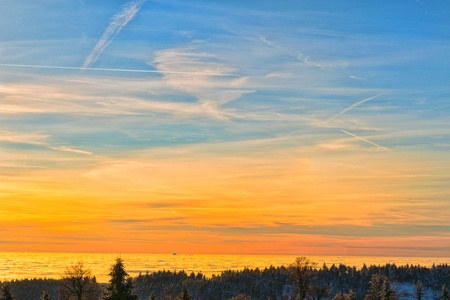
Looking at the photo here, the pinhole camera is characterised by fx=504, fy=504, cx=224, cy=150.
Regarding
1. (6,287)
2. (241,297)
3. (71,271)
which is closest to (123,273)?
(6,287)

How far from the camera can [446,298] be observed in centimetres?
11194

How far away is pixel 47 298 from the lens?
94.2 meters

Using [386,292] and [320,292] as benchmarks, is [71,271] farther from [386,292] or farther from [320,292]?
[320,292]

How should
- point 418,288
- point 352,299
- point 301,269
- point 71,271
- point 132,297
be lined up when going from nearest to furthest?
point 132,297
point 71,271
point 301,269
point 352,299
point 418,288

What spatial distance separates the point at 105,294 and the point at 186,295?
104 ft

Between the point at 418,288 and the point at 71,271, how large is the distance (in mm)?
116083

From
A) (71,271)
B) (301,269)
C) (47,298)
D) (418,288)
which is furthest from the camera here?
(418,288)

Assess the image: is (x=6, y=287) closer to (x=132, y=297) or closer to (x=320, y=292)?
(x=132, y=297)

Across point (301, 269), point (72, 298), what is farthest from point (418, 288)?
point (72, 298)

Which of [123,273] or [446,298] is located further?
[446,298]

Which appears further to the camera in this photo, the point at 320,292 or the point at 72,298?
the point at 320,292

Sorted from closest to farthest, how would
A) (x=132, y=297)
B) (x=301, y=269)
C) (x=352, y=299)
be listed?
1. (x=132, y=297)
2. (x=301, y=269)
3. (x=352, y=299)

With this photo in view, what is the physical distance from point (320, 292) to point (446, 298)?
5754 cm

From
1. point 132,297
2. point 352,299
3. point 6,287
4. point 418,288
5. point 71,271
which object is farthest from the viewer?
point 418,288
